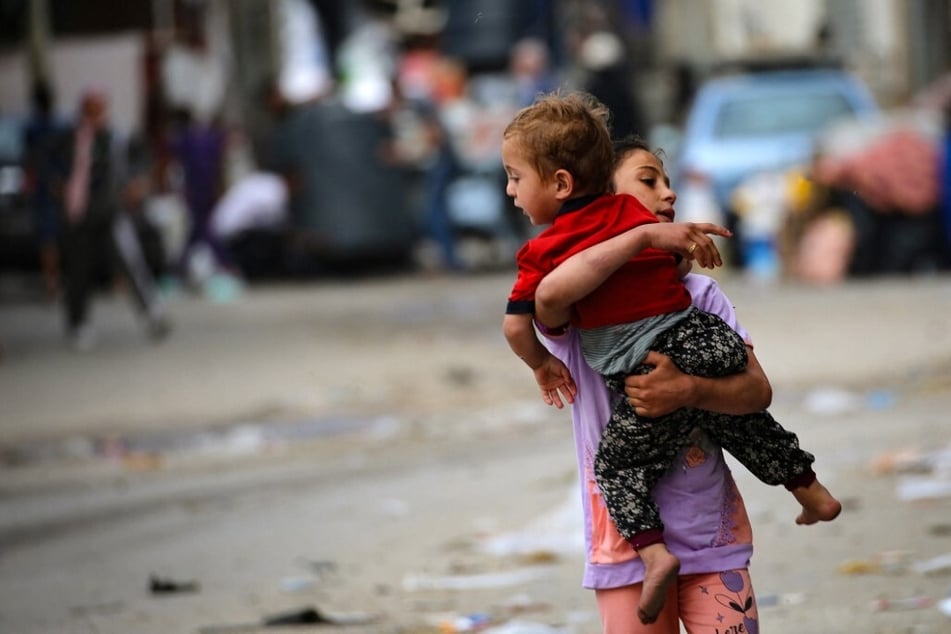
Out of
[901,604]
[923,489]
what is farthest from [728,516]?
[923,489]

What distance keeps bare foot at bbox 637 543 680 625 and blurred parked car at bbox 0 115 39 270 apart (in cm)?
1755

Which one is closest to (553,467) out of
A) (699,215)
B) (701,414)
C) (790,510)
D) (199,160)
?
(790,510)

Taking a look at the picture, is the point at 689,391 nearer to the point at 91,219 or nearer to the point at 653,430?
the point at 653,430

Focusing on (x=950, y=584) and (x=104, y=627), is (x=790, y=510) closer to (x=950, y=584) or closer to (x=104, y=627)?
(x=950, y=584)

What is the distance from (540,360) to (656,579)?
43cm

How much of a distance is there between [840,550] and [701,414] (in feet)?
8.63

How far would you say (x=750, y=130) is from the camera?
738 inches

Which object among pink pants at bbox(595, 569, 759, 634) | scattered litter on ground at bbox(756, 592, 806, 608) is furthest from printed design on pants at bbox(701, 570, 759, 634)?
scattered litter on ground at bbox(756, 592, 806, 608)

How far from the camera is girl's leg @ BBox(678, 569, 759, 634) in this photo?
3.43 m

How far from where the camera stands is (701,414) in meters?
3.46

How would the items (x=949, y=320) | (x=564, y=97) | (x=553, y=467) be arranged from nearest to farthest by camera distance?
(x=564, y=97) → (x=553, y=467) → (x=949, y=320)

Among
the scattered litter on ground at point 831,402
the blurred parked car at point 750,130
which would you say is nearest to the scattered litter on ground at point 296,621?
the scattered litter on ground at point 831,402

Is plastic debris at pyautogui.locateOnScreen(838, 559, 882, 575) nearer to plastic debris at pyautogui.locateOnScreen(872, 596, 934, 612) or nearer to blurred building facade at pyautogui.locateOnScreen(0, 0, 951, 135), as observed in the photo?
plastic debris at pyautogui.locateOnScreen(872, 596, 934, 612)

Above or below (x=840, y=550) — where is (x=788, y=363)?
below
